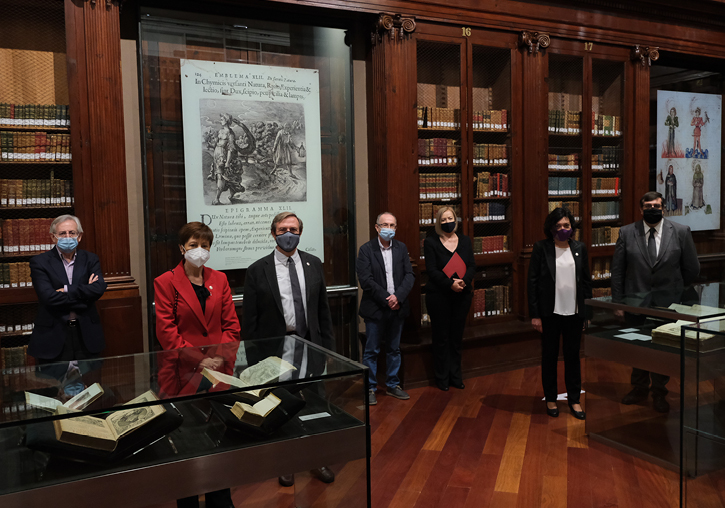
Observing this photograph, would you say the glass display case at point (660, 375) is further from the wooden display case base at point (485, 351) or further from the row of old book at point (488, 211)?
the row of old book at point (488, 211)

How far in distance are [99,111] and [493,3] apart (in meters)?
3.85

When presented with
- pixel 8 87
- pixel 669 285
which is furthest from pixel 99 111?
pixel 669 285

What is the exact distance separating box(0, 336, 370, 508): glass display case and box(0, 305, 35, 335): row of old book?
2591 millimetres

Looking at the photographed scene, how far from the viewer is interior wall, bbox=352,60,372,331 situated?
18.7 feet

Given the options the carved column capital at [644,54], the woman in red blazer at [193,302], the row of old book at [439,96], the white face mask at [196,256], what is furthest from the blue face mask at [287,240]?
the carved column capital at [644,54]

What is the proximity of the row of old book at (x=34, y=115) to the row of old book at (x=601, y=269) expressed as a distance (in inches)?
216

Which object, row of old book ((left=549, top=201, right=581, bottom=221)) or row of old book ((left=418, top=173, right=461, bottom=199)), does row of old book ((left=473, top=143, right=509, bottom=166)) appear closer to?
row of old book ((left=418, top=173, right=461, bottom=199))

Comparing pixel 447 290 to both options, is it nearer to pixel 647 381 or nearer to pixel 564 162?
pixel 647 381

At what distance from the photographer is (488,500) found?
3248 mm

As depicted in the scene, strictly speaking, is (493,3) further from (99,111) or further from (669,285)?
(99,111)

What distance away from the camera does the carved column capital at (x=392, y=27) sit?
215 inches

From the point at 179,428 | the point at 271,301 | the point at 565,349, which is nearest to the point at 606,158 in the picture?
the point at 565,349

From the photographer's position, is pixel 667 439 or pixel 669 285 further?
pixel 669 285

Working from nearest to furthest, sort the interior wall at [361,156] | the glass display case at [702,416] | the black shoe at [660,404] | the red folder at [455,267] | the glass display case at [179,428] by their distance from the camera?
1. the glass display case at [179,428]
2. the glass display case at [702,416]
3. the black shoe at [660,404]
4. the red folder at [455,267]
5. the interior wall at [361,156]
